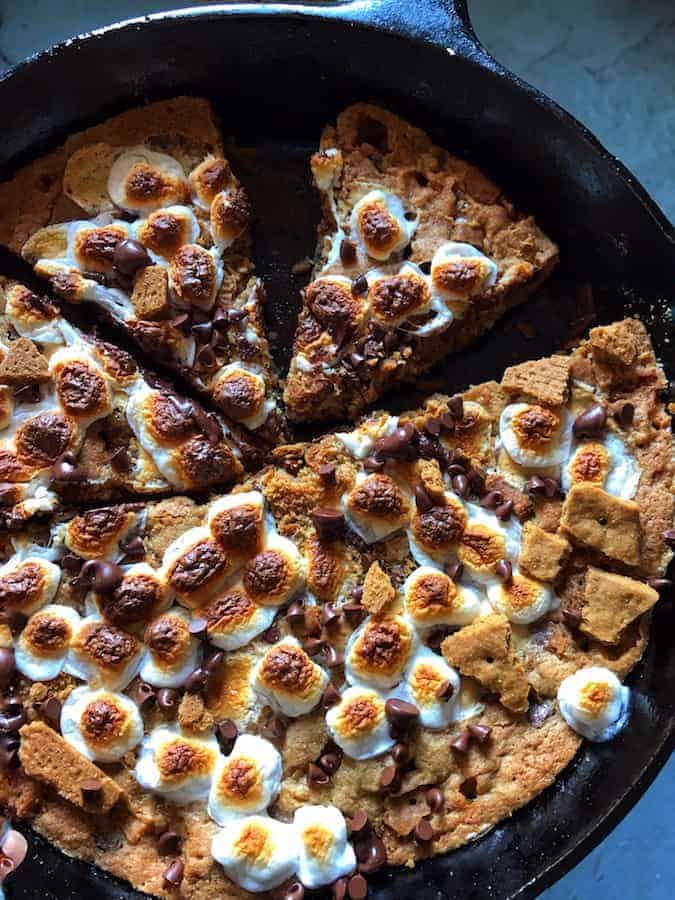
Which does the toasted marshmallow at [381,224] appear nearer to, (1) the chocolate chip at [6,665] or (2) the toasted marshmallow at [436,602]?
(2) the toasted marshmallow at [436,602]

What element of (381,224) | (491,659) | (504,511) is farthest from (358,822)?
(381,224)

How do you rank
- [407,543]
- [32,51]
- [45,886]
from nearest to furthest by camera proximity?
[45,886] → [407,543] → [32,51]

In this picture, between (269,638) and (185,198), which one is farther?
(185,198)

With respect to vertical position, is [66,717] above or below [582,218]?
below

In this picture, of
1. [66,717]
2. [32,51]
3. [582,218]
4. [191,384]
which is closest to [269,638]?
[66,717]

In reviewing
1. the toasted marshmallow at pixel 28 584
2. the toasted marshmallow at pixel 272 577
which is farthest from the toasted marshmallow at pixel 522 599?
the toasted marshmallow at pixel 28 584

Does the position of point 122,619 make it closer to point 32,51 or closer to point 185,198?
point 185,198

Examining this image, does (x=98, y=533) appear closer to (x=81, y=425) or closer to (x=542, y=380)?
(x=81, y=425)
